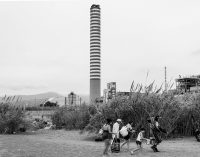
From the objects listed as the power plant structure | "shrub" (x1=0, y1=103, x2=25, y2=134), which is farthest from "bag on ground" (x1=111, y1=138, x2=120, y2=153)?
the power plant structure

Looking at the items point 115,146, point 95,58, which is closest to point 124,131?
point 115,146

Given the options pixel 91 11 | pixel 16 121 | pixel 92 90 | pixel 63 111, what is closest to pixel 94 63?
pixel 92 90

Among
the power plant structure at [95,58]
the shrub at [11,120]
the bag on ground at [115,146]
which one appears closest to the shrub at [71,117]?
the shrub at [11,120]

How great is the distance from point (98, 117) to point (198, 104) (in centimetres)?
715

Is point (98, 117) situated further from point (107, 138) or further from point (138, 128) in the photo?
point (107, 138)

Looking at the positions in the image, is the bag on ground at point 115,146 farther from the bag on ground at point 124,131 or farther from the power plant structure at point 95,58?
the power plant structure at point 95,58

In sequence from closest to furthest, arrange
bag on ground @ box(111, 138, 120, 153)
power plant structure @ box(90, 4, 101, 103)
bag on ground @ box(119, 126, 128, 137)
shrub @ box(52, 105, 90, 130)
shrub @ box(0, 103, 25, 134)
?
bag on ground @ box(119, 126, 128, 137) → bag on ground @ box(111, 138, 120, 153) → shrub @ box(0, 103, 25, 134) → shrub @ box(52, 105, 90, 130) → power plant structure @ box(90, 4, 101, 103)

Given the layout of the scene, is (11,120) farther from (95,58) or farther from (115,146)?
(95,58)

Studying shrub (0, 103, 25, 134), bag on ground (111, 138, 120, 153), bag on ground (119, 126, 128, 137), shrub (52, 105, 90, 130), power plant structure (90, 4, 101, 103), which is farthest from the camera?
power plant structure (90, 4, 101, 103)

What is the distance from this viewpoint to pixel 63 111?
37.0 metres

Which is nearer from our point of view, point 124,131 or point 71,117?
point 124,131

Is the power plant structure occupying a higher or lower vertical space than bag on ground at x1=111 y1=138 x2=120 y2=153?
higher

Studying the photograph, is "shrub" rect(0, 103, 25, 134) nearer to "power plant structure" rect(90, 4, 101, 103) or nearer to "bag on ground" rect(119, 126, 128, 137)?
"bag on ground" rect(119, 126, 128, 137)

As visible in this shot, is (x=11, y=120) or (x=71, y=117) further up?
(x=71, y=117)
